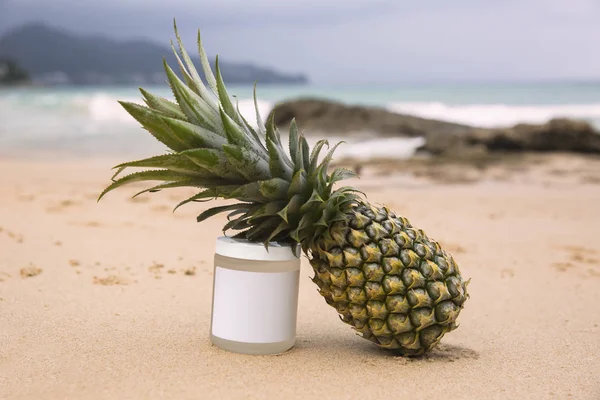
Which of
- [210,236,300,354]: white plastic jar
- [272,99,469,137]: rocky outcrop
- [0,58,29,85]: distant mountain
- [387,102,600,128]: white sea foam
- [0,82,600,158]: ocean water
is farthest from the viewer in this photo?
[0,58,29,85]: distant mountain

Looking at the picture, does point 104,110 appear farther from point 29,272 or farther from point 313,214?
point 313,214

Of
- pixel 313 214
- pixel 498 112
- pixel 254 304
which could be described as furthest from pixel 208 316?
pixel 498 112

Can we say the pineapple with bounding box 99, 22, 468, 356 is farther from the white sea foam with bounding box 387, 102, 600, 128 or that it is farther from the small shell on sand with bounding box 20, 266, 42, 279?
the white sea foam with bounding box 387, 102, 600, 128

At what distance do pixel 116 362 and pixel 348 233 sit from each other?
1.05 metres

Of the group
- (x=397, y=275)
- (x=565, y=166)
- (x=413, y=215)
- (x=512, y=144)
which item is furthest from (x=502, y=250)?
(x=512, y=144)

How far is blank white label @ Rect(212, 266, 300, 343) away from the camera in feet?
9.48

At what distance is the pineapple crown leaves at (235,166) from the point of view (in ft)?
9.07

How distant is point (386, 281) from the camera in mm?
2779

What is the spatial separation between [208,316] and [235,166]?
1139 mm

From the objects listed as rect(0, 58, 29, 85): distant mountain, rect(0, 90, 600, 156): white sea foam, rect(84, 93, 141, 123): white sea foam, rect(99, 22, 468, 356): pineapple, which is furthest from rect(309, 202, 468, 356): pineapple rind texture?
rect(0, 58, 29, 85): distant mountain

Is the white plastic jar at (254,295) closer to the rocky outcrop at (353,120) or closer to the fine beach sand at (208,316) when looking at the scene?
the fine beach sand at (208,316)

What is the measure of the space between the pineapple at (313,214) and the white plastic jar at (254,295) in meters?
0.09

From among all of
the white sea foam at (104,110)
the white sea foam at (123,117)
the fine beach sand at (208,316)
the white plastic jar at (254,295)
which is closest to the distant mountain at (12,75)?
the white sea foam at (123,117)

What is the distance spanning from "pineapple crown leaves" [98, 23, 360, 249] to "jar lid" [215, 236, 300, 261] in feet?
0.23
